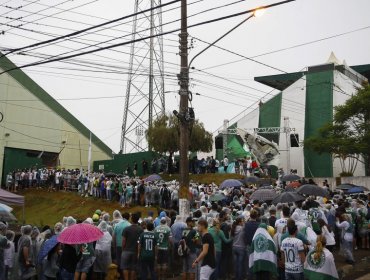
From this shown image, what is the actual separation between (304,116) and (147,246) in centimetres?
3806

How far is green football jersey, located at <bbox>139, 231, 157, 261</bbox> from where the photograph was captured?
32.6 feet

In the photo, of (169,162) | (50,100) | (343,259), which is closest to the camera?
(343,259)

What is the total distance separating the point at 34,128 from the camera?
42781mm

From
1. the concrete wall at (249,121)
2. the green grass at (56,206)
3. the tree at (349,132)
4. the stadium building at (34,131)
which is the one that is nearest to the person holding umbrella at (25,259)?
the green grass at (56,206)

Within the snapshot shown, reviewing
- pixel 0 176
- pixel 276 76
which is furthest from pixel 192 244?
pixel 276 76

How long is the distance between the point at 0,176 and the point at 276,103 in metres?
29.0

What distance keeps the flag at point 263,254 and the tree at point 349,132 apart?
26.8 m

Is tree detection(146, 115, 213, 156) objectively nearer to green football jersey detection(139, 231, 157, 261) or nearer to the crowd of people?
the crowd of people

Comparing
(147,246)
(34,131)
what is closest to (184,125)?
(147,246)

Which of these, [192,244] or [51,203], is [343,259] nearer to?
[192,244]

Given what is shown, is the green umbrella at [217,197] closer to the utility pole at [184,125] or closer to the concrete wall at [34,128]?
the utility pole at [184,125]

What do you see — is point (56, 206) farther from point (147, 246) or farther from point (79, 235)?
point (79, 235)

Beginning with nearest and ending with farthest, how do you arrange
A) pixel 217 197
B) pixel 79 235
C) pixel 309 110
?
pixel 79 235 → pixel 217 197 → pixel 309 110

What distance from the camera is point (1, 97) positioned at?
40.2m
